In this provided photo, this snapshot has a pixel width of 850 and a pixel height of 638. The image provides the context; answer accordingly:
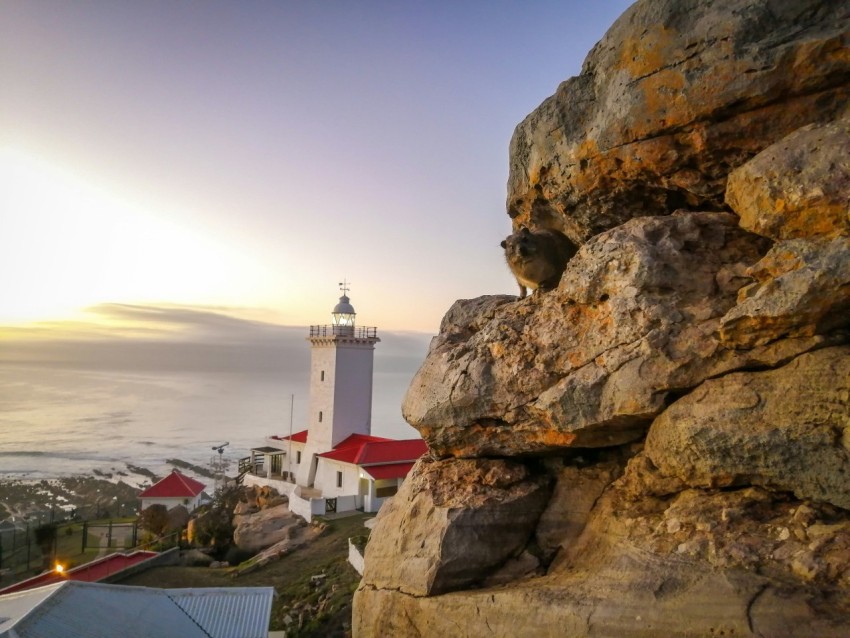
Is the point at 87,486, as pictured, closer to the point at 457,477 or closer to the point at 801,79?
the point at 457,477

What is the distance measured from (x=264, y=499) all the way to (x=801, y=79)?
111 ft

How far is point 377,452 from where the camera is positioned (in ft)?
102

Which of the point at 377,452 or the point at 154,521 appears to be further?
the point at 377,452

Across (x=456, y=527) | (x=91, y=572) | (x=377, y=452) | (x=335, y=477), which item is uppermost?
(x=456, y=527)

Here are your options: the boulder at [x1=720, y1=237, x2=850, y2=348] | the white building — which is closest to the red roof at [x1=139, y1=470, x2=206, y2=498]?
the white building

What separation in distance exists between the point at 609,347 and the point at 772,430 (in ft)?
6.42

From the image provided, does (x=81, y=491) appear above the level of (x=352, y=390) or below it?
below

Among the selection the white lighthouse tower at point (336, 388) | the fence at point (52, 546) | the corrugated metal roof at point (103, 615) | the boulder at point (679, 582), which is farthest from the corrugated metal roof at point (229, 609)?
the white lighthouse tower at point (336, 388)

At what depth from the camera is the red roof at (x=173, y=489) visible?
35.0 m

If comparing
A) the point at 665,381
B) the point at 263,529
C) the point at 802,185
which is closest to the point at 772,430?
the point at 665,381

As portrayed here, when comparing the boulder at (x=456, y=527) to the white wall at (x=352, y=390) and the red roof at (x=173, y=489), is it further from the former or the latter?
the red roof at (x=173, y=489)

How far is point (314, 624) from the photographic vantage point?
16453 millimetres

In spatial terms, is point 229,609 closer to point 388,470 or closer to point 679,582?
point 679,582

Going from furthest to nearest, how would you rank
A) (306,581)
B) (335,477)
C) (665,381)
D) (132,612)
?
1. (335,477)
2. (306,581)
3. (132,612)
4. (665,381)
